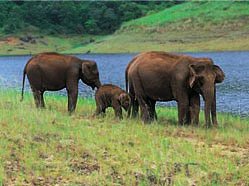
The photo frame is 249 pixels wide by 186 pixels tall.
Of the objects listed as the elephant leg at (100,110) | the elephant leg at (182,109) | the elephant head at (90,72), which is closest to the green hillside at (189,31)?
the elephant head at (90,72)

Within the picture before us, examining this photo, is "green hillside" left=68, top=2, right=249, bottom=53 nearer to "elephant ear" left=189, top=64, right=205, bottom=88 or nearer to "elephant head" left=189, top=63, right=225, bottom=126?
"elephant head" left=189, top=63, right=225, bottom=126

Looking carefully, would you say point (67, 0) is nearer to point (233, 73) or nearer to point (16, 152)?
point (233, 73)

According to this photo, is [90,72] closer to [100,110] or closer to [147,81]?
[100,110]

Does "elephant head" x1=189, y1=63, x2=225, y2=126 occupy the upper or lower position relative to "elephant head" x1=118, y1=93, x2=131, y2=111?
upper

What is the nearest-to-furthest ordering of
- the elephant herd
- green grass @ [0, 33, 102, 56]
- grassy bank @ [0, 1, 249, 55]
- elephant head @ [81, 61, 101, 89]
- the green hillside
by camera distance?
the elephant herd < elephant head @ [81, 61, 101, 89] < the green hillside < grassy bank @ [0, 1, 249, 55] < green grass @ [0, 33, 102, 56]

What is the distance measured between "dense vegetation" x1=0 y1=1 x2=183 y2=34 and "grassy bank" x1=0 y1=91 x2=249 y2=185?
112827 millimetres

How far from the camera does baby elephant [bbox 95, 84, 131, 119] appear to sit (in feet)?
53.8

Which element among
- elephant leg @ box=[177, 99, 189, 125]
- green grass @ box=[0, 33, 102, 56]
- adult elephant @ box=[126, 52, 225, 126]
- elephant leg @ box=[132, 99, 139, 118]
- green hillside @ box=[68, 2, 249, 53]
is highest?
adult elephant @ box=[126, 52, 225, 126]

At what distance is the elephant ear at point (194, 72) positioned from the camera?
14.2 metres

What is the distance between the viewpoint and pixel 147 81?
15594 millimetres

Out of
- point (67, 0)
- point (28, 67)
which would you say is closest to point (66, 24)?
point (67, 0)

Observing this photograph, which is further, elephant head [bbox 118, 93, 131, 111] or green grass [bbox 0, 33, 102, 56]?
green grass [bbox 0, 33, 102, 56]

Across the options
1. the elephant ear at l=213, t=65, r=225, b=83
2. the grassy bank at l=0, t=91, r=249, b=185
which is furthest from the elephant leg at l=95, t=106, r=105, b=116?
the elephant ear at l=213, t=65, r=225, b=83

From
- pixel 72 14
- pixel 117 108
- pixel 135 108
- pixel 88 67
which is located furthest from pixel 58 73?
pixel 72 14
